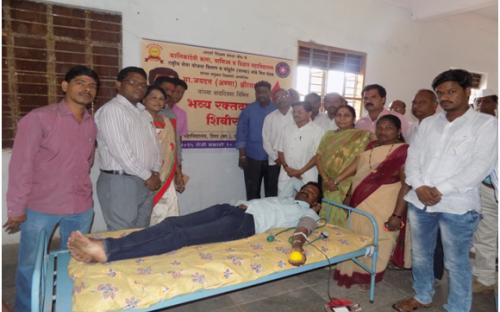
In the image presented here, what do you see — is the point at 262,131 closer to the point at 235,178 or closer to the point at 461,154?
the point at 235,178

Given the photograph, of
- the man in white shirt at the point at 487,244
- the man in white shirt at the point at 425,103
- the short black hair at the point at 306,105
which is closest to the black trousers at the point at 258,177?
the short black hair at the point at 306,105

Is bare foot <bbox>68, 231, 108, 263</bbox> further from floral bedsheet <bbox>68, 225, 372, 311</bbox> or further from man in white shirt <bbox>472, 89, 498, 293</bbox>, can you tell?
man in white shirt <bbox>472, 89, 498, 293</bbox>

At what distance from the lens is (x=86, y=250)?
1.84 meters

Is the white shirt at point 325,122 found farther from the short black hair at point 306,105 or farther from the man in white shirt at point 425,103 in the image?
the man in white shirt at point 425,103

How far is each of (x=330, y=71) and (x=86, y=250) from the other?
445 cm

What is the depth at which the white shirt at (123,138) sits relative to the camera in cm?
243

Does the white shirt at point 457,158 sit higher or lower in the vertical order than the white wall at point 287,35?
lower

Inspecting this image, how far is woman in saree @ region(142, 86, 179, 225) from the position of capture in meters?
2.99

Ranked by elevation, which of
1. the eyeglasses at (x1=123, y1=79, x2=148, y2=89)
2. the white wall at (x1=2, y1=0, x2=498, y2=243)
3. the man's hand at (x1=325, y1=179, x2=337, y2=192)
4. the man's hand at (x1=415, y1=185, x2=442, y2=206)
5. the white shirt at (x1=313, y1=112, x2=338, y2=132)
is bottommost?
the man's hand at (x1=325, y1=179, x2=337, y2=192)

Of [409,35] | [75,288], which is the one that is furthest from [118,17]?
[409,35]

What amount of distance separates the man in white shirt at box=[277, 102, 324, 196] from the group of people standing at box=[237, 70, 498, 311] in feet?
0.03

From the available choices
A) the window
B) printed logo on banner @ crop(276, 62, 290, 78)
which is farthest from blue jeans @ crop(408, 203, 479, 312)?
the window

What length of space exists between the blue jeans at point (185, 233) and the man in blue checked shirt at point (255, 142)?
66.4 inches

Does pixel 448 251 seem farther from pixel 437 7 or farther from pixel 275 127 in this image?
pixel 437 7
